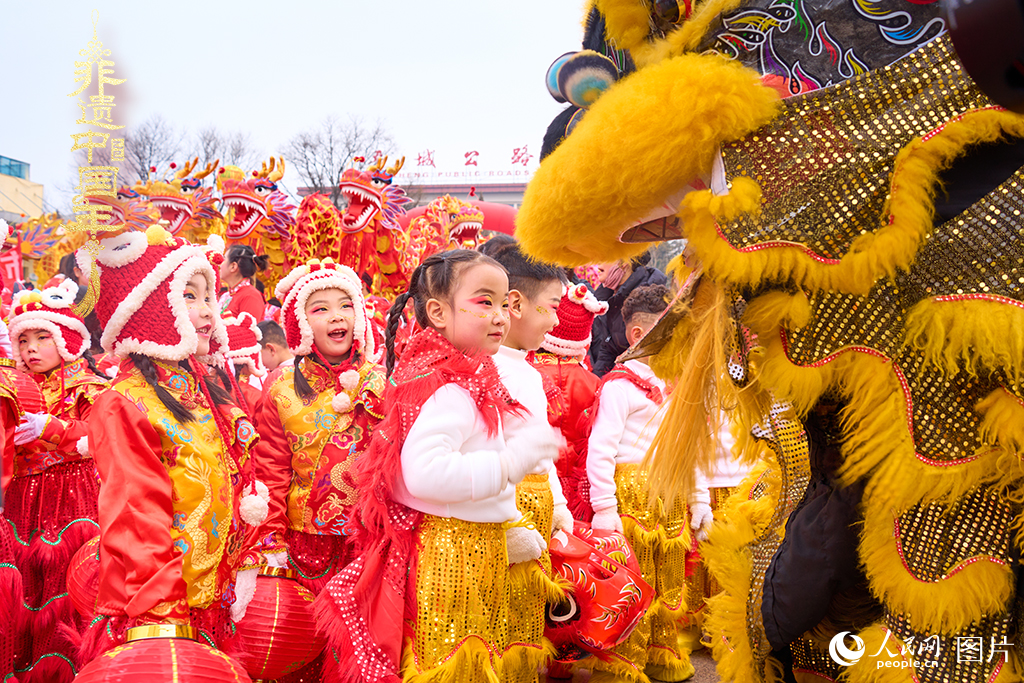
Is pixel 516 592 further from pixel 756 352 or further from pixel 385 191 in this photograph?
pixel 385 191

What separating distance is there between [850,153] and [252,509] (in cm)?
256

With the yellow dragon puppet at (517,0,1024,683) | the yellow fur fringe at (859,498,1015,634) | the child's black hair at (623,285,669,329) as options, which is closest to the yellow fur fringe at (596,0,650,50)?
the yellow dragon puppet at (517,0,1024,683)

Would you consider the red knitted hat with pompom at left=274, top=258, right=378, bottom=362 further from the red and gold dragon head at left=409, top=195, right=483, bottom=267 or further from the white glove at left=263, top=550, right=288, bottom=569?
the red and gold dragon head at left=409, top=195, right=483, bottom=267

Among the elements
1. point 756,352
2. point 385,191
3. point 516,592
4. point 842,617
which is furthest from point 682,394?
point 385,191

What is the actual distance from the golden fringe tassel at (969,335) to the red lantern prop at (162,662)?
2209 millimetres

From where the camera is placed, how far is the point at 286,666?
3.40 m

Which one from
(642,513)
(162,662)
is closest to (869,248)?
(162,662)

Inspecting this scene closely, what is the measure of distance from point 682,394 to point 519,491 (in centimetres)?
153

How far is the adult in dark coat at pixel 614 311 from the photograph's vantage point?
6.37 m

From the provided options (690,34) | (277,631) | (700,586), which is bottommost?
(700,586)

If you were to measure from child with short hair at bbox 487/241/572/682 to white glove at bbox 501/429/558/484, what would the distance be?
0.08 feet

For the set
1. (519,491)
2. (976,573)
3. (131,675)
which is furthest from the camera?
(519,491)

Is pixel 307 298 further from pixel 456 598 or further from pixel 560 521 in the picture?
pixel 456 598

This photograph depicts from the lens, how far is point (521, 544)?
2920 mm
